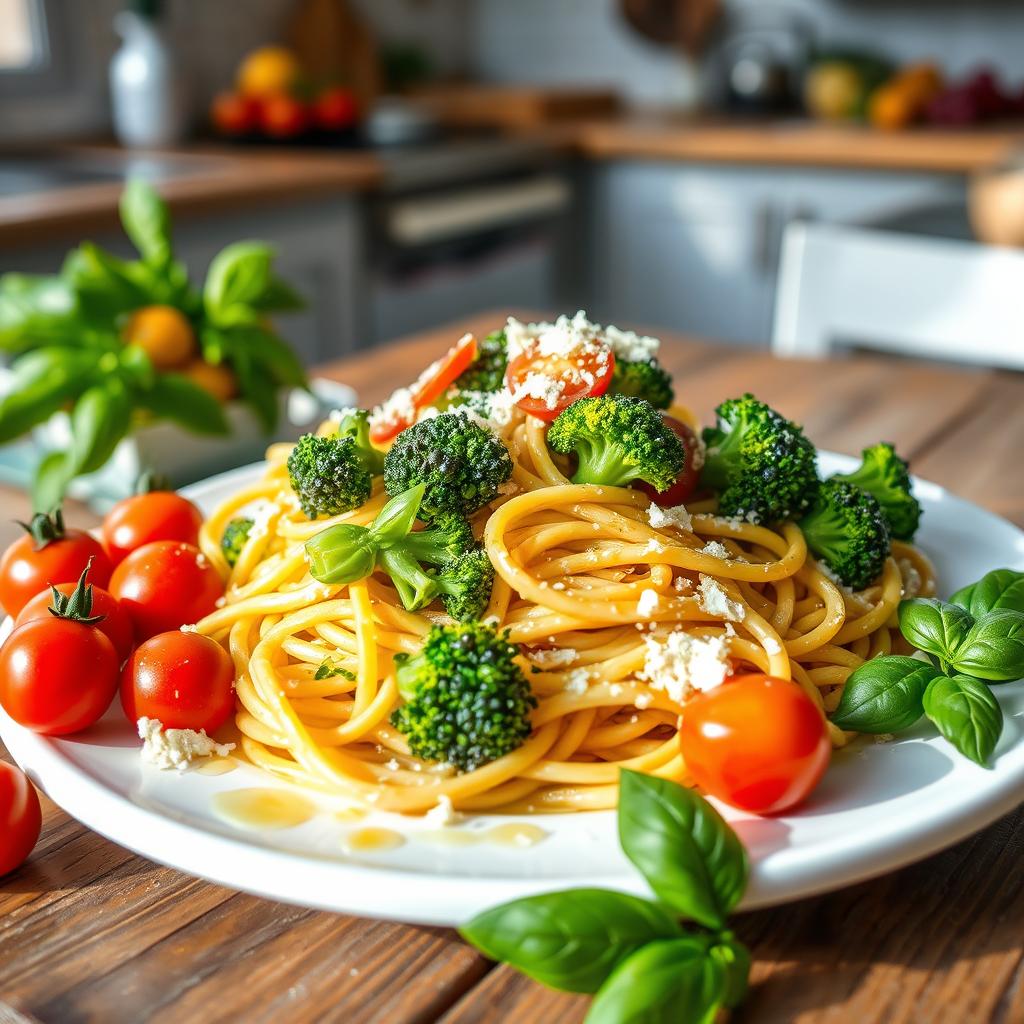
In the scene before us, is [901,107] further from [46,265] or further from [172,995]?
[172,995]

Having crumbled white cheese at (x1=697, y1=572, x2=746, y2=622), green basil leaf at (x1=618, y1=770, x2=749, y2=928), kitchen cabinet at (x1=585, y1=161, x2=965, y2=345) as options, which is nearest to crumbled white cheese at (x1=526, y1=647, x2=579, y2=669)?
crumbled white cheese at (x1=697, y1=572, x2=746, y2=622)

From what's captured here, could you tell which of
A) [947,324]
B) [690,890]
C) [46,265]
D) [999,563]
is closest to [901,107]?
[947,324]

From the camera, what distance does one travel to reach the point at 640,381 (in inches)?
56.0

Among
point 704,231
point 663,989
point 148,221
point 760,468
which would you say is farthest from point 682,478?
Result: point 704,231

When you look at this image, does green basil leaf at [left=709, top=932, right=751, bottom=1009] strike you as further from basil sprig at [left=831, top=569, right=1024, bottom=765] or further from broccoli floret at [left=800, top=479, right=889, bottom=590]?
broccoli floret at [left=800, top=479, right=889, bottom=590]

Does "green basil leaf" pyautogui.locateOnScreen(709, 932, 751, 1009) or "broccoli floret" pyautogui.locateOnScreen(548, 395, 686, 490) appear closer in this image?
"green basil leaf" pyautogui.locateOnScreen(709, 932, 751, 1009)

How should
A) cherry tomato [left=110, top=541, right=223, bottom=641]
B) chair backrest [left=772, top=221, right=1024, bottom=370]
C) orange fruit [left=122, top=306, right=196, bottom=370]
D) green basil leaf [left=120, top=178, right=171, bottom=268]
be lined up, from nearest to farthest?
cherry tomato [left=110, top=541, right=223, bottom=641], orange fruit [left=122, top=306, right=196, bottom=370], green basil leaf [left=120, top=178, right=171, bottom=268], chair backrest [left=772, top=221, right=1024, bottom=370]

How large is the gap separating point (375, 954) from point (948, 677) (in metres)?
0.57

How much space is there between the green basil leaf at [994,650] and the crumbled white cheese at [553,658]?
14.4 inches

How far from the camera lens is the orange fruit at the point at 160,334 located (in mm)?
1877

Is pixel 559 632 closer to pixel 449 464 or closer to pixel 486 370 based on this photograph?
pixel 449 464

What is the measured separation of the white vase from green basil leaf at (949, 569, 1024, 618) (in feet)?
14.5

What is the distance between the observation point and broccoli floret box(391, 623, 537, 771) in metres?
1.05

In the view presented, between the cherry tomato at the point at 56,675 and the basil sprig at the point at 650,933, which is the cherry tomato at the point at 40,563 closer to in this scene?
the cherry tomato at the point at 56,675
